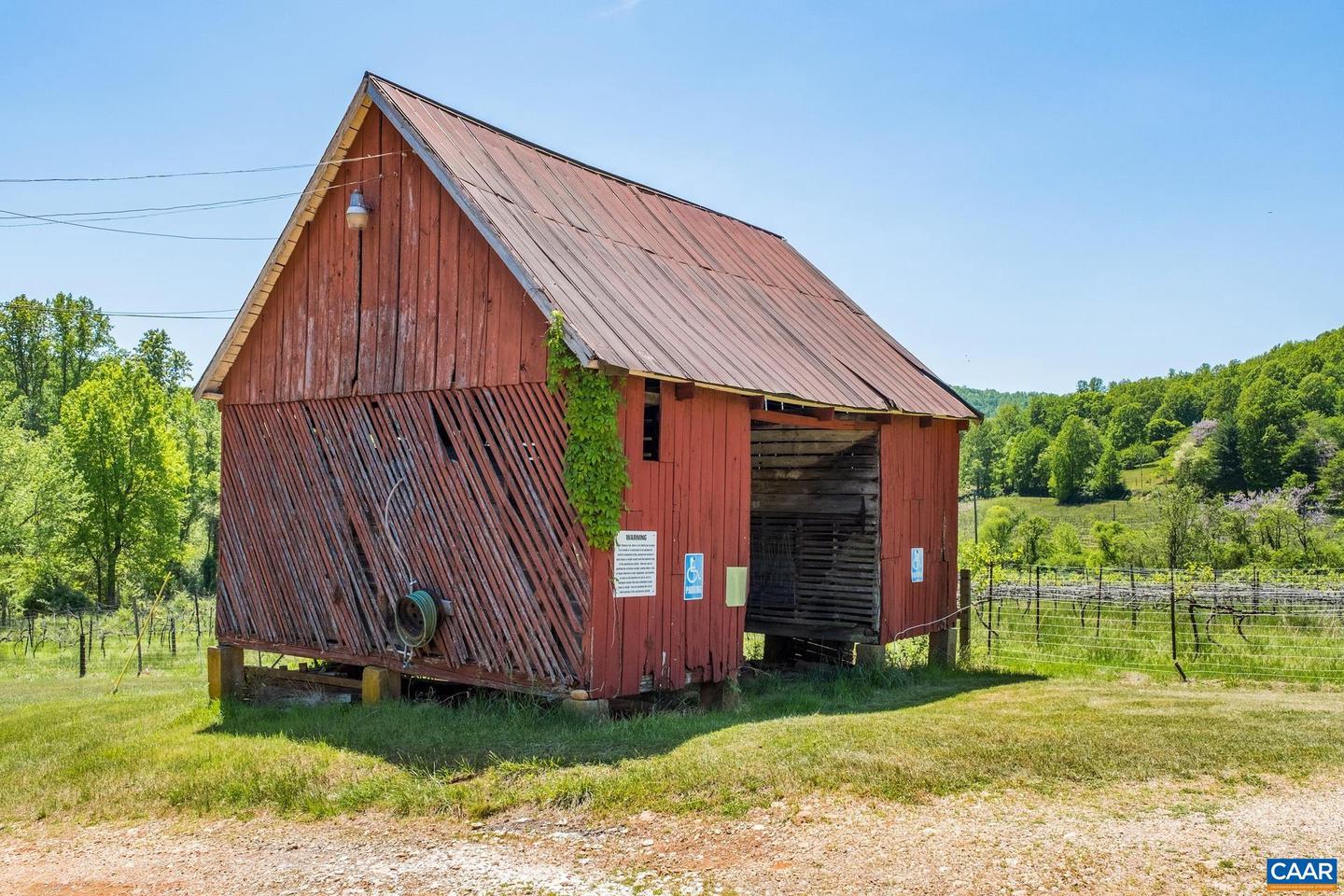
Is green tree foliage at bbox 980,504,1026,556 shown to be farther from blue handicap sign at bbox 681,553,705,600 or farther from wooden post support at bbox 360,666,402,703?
wooden post support at bbox 360,666,402,703

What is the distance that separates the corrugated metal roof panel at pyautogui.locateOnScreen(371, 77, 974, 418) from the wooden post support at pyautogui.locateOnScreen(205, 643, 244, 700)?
7.45 m

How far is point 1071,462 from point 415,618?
348ft

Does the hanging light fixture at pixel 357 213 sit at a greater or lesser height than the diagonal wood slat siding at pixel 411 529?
greater

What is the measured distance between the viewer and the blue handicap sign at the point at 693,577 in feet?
41.9

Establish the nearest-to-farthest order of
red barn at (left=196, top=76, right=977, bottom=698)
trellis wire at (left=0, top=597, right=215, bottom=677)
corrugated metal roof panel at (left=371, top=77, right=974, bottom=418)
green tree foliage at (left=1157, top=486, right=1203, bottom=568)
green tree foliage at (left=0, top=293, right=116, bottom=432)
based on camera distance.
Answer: red barn at (left=196, top=76, right=977, bottom=698) < corrugated metal roof panel at (left=371, top=77, right=974, bottom=418) < trellis wire at (left=0, top=597, right=215, bottom=677) < green tree foliage at (left=1157, top=486, right=1203, bottom=568) < green tree foliage at (left=0, top=293, right=116, bottom=432)

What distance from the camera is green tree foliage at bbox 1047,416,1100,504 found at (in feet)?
362

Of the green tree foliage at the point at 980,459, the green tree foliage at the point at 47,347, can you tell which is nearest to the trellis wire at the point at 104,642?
the green tree foliage at the point at 47,347

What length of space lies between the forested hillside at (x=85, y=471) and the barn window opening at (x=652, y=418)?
24.8 metres

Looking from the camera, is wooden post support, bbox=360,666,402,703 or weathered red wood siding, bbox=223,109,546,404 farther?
wooden post support, bbox=360,666,402,703

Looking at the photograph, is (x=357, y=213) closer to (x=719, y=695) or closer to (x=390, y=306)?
(x=390, y=306)

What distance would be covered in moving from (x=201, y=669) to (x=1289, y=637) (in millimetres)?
21012

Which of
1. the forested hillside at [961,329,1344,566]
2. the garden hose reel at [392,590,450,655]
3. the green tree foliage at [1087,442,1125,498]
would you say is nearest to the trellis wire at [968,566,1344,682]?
the garden hose reel at [392,590,450,655]

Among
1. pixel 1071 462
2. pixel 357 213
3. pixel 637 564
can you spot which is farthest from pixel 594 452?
pixel 1071 462

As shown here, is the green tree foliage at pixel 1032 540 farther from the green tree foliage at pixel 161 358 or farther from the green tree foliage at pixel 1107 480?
the green tree foliage at pixel 161 358
